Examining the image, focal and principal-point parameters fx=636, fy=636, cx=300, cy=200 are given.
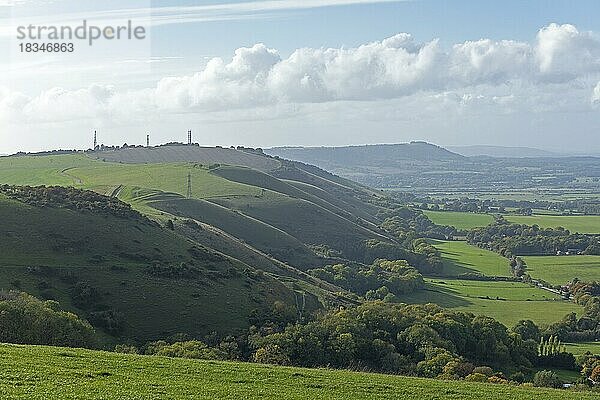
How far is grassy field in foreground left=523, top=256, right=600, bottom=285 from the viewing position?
455 ft

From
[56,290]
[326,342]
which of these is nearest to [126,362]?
[326,342]

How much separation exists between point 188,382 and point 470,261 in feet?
474

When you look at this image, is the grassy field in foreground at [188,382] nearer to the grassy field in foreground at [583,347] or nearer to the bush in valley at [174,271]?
the bush in valley at [174,271]

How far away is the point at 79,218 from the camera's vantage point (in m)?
88.6

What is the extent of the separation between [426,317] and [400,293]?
52.2 metres

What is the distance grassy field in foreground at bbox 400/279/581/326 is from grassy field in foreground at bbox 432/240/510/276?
13.4 meters

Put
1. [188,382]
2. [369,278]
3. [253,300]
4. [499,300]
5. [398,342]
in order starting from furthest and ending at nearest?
[369,278]
[499,300]
[253,300]
[398,342]
[188,382]

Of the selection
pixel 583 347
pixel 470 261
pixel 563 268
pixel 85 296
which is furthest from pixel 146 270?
pixel 563 268

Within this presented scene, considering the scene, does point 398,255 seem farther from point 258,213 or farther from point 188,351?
point 188,351

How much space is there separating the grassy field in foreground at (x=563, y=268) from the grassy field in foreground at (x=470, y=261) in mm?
6713

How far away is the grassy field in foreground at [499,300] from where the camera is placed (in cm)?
10525

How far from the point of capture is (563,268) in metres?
150

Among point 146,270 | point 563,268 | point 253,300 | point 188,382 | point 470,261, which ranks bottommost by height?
point 470,261

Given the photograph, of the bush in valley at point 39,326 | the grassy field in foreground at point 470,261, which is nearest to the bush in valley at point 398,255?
the grassy field in foreground at point 470,261
